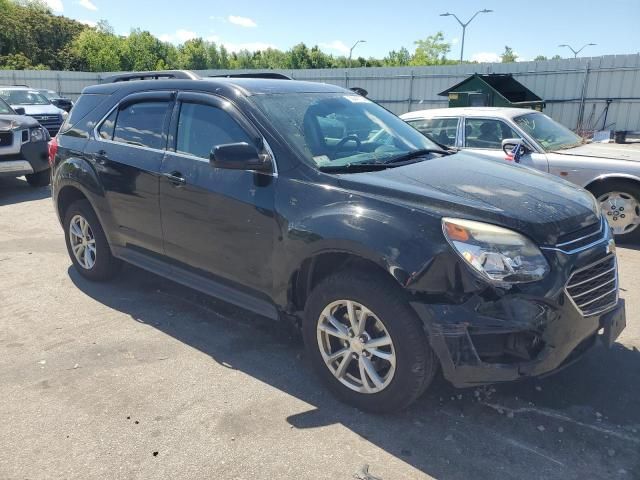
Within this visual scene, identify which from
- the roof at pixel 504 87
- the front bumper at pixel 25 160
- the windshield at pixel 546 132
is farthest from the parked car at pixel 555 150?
the front bumper at pixel 25 160

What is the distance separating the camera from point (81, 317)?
14.5 ft

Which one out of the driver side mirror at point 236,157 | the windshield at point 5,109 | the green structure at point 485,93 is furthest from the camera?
the green structure at point 485,93

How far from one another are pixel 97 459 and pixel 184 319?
1.73 metres

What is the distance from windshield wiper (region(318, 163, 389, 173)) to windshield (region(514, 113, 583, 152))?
170 inches

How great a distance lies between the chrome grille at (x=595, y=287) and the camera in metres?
2.71

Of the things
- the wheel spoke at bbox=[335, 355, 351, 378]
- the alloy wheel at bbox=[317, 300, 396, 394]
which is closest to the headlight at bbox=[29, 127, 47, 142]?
the alloy wheel at bbox=[317, 300, 396, 394]

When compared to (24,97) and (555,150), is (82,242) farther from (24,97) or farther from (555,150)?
(24,97)

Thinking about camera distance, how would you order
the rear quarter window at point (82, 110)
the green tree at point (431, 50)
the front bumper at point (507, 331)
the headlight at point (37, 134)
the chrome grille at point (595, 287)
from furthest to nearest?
the green tree at point (431, 50) → the headlight at point (37, 134) → the rear quarter window at point (82, 110) → the chrome grille at point (595, 287) → the front bumper at point (507, 331)

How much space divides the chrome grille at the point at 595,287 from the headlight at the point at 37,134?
9591 millimetres

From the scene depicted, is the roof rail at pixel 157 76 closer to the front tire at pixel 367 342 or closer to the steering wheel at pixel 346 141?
the steering wheel at pixel 346 141

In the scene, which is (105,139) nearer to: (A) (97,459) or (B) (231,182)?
(B) (231,182)

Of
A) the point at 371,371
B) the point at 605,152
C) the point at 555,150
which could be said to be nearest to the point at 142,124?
the point at 371,371

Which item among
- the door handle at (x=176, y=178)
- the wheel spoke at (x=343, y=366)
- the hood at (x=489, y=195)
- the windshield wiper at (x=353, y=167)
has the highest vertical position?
the windshield wiper at (x=353, y=167)

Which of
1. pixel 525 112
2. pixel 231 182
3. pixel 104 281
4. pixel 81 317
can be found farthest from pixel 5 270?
pixel 525 112
